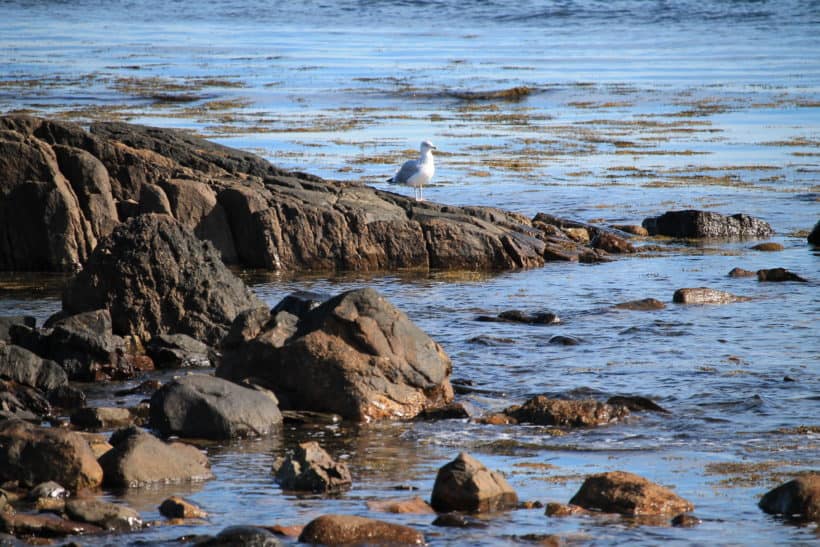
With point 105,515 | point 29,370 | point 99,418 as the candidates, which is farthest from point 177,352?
point 105,515

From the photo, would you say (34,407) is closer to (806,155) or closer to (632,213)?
(632,213)

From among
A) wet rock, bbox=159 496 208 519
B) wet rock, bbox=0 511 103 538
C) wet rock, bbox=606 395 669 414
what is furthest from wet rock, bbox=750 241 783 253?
wet rock, bbox=0 511 103 538

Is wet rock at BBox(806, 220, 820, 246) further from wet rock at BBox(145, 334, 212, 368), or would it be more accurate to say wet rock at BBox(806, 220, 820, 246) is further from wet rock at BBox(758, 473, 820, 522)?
wet rock at BBox(758, 473, 820, 522)

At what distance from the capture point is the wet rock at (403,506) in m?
7.68

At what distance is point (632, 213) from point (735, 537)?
16066 millimetres

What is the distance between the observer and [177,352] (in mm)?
12492

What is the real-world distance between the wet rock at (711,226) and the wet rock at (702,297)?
17.8 feet

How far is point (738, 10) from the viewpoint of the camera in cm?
7306

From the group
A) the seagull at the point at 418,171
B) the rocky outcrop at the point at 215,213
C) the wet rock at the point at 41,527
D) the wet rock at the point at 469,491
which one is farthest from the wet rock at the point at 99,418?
the seagull at the point at 418,171

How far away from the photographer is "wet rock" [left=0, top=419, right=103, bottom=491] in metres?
8.12

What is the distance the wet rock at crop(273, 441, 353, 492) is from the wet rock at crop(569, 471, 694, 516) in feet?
4.89

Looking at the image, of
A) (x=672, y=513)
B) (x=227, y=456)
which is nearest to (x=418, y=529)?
(x=672, y=513)

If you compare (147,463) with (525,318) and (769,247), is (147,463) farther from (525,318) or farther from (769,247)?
(769,247)

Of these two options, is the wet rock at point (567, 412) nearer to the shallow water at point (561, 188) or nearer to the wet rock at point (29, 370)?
the shallow water at point (561, 188)
